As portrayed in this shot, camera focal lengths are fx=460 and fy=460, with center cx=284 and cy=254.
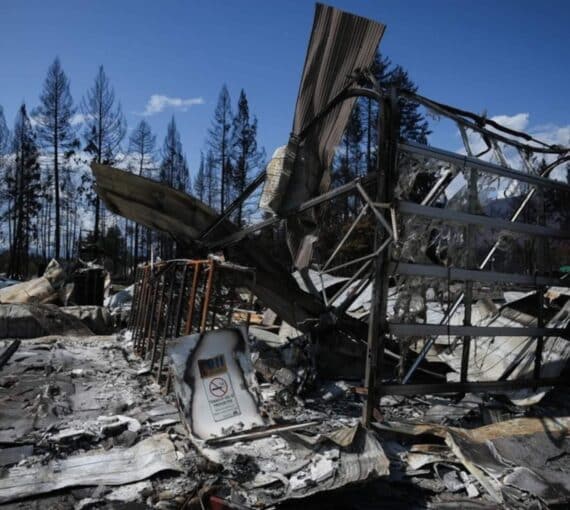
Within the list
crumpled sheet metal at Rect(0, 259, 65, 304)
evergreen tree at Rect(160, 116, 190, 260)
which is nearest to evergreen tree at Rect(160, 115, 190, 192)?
evergreen tree at Rect(160, 116, 190, 260)

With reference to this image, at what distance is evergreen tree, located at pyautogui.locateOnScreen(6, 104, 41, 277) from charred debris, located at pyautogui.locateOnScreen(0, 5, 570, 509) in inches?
1136

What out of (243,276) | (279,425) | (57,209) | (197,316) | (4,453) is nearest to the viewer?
(4,453)

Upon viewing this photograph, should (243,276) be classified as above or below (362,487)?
above

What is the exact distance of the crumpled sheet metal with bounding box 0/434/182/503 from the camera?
3.11m

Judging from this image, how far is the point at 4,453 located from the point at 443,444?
363 cm

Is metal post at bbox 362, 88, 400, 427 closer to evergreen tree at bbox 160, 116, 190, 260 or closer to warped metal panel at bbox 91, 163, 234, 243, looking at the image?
warped metal panel at bbox 91, 163, 234, 243

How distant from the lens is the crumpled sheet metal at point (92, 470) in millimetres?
3107

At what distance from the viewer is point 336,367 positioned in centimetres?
638

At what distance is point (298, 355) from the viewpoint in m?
5.98

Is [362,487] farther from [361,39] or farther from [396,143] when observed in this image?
[361,39]

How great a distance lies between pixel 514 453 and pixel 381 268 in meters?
1.80

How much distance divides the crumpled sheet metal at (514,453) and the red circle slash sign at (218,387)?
146 cm

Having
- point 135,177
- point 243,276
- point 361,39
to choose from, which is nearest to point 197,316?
point 243,276

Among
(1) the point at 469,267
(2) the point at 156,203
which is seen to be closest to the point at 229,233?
(2) the point at 156,203
